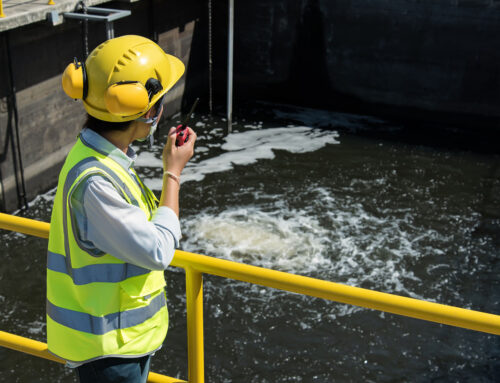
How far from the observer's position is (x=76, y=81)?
6.05 feet

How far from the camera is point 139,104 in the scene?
5.82 ft

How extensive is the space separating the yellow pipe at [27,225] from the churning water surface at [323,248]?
3.52m

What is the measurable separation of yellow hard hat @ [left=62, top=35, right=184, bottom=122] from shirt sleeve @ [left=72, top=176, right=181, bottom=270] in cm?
24

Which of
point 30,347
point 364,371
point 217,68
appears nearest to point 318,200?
point 364,371

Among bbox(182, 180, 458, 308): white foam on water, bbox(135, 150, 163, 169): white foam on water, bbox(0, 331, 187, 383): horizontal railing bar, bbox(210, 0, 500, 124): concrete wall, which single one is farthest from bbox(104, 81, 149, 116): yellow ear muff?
bbox(210, 0, 500, 124): concrete wall

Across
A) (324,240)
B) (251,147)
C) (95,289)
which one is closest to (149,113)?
(95,289)

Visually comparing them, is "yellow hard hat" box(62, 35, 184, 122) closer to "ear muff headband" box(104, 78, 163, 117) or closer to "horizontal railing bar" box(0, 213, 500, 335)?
"ear muff headband" box(104, 78, 163, 117)

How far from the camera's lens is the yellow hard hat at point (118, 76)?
181cm

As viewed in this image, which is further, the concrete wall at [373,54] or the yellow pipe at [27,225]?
the concrete wall at [373,54]

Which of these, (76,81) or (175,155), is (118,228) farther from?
(76,81)

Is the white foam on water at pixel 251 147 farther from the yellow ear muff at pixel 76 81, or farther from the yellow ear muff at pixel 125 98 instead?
the yellow ear muff at pixel 125 98

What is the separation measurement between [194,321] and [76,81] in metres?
0.91

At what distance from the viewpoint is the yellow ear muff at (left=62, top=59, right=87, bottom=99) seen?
6.04ft

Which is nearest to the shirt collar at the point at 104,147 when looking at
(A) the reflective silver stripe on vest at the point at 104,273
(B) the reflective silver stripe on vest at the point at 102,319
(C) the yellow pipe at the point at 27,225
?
(A) the reflective silver stripe on vest at the point at 104,273
